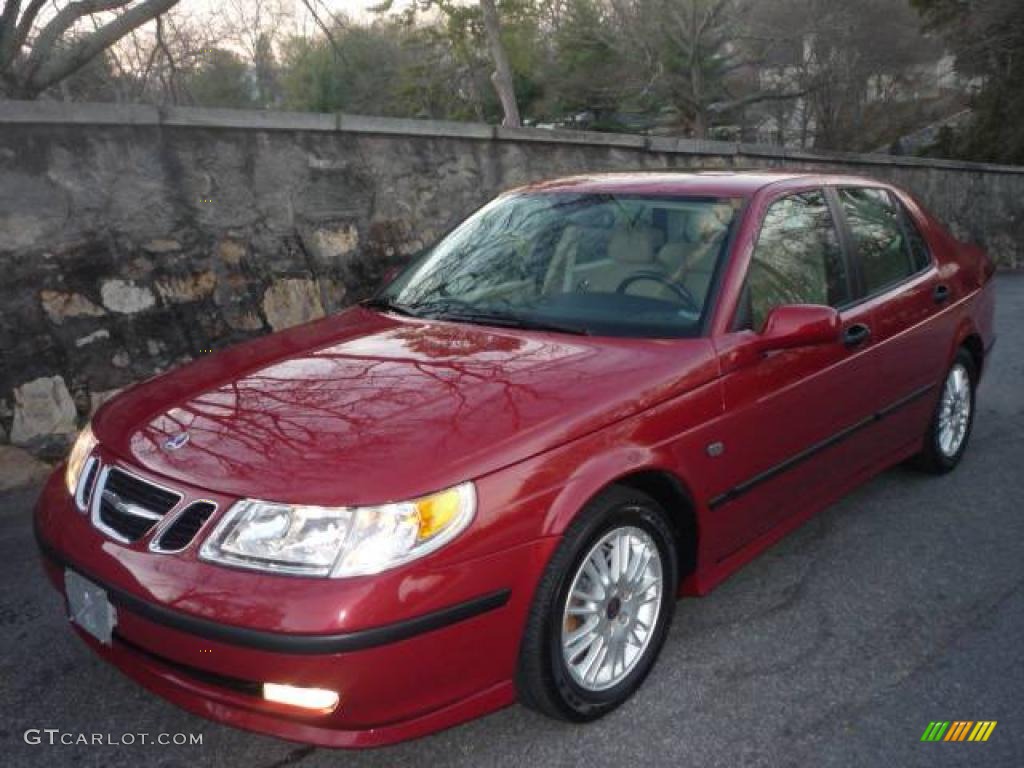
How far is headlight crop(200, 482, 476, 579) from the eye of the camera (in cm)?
212

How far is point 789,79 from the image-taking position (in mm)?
32719

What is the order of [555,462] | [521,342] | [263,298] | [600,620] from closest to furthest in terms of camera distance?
1. [555,462]
2. [600,620]
3. [521,342]
4. [263,298]

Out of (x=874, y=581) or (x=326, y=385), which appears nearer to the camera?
(x=326, y=385)

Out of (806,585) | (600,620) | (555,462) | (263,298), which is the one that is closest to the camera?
(555,462)

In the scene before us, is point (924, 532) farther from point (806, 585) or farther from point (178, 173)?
point (178, 173)

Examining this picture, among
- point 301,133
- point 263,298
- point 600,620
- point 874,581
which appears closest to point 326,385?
point 600,620

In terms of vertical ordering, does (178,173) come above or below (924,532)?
above

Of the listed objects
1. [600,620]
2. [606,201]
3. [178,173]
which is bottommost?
[600,620]

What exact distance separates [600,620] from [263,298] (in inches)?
152

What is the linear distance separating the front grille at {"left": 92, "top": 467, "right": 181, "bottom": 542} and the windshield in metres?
1.26

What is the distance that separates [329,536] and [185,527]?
39 centimetres

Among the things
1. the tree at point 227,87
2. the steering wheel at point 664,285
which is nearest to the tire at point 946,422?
the steering wheel at point 664,285

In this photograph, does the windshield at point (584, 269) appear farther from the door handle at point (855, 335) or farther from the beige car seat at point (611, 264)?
the door handle at point (855, 335)

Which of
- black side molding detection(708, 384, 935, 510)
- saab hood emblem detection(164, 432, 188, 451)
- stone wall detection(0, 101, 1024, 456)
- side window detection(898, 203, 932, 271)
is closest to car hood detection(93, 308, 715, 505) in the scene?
saab hood emblem detection(164, 432, 188, 451)
